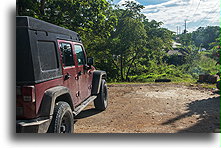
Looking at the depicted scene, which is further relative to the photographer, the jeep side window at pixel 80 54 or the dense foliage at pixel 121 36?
the dense foliage at pixel 121 36

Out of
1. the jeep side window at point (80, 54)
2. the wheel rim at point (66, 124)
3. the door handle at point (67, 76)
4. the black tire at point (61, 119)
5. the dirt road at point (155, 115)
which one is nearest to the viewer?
the black tire at point (61, 119)

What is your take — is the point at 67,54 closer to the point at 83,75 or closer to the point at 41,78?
the point at 83,75

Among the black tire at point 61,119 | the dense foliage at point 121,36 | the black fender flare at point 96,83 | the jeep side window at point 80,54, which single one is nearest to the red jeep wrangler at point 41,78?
the black tire at point 61,119

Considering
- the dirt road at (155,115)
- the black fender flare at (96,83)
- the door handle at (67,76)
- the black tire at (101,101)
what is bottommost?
the dirt road at (155,115)

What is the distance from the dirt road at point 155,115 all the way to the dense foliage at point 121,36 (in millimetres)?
1577

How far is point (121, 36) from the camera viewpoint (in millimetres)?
10961

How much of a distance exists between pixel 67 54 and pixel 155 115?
222 centimetres

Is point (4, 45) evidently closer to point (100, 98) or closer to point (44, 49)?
point (44, 49)

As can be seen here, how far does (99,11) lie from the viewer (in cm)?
705

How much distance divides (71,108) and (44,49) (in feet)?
2.93

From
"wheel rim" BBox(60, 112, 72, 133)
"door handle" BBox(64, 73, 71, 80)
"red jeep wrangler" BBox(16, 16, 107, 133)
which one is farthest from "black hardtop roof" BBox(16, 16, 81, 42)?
"wheel rim" BBox(60, 112, 72, 133)

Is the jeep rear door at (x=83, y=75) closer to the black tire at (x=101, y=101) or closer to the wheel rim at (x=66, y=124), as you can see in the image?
the black tire at (x=101, y=101)

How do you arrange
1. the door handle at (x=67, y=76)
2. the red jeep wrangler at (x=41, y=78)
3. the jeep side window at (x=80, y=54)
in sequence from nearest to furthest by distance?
1. the red jeep wrangler at (x=41, y=78)
2. the door handle at (x=67, y=76)
3. the jeep side window at (x=80, y=54)

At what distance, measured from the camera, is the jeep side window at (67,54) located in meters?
2.68
